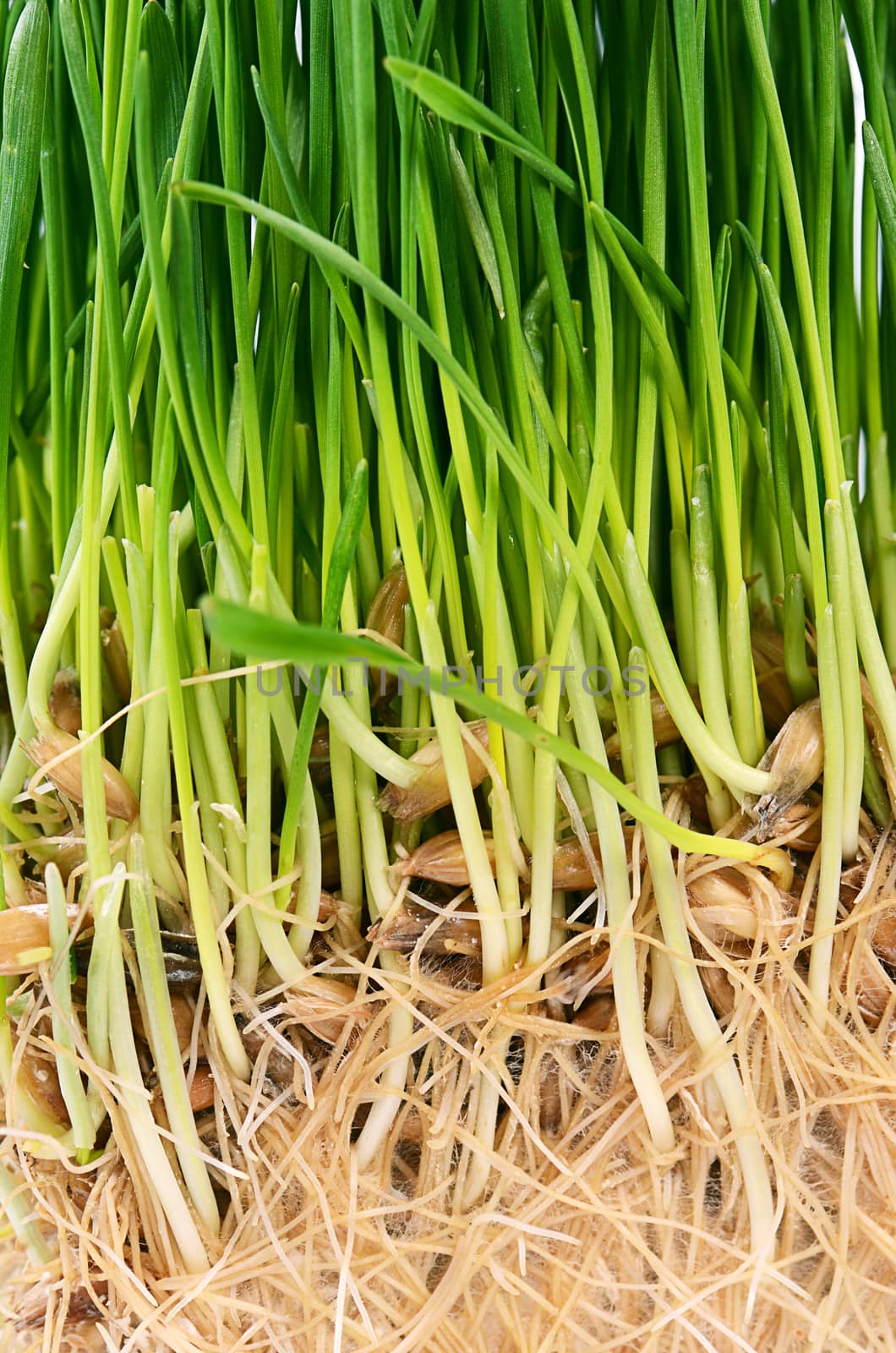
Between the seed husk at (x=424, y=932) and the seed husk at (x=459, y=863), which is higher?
the seed husk at (x=459, y=863)

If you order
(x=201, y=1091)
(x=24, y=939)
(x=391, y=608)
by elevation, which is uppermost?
(x=391, y=608)

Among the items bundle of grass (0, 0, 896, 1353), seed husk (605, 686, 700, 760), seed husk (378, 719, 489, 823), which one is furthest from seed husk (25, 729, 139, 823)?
seed husk (605, 686, 700, 760)

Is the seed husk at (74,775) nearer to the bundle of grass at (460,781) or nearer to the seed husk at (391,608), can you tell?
the bundle of grass at (460,781)

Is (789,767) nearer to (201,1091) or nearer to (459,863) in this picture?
(459,863)

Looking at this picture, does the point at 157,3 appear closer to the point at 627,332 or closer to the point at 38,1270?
the point at 627,332

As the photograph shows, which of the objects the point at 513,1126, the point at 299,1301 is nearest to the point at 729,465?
the point at 513,1126

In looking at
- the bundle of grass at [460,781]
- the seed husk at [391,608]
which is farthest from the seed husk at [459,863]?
the seed husk at [391,608]

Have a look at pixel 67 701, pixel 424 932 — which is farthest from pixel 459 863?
pixel 67 701

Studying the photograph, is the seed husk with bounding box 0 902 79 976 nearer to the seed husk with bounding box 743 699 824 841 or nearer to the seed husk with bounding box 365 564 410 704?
the seed husk with bounding box 365 564 410 704
